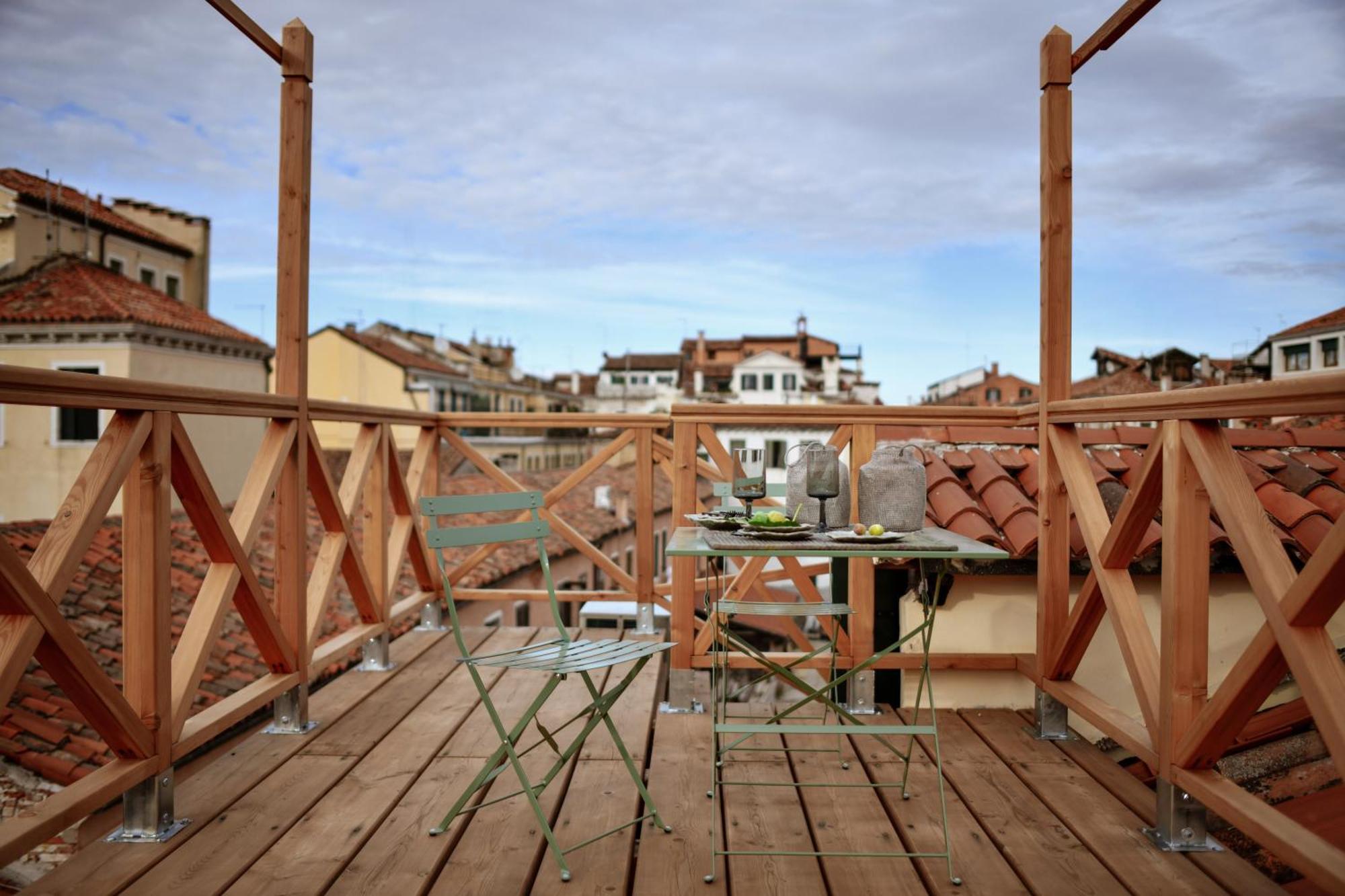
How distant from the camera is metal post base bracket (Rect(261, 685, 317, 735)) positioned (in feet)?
10.4

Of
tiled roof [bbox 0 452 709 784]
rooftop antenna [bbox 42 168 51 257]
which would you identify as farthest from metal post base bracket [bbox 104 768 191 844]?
rooftop antenna [bbox 42 168 51 257]

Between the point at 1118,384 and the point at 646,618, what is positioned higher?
the point at 1118,384

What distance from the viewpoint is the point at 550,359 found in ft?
186

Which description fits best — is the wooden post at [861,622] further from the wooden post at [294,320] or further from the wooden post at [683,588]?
the wooden post at [294,320]

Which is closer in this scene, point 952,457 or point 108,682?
point 108,682

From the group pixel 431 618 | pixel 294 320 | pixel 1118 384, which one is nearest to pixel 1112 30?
pixel 294 320

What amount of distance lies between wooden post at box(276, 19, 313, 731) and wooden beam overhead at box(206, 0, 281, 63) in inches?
1.7

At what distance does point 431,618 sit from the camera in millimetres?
4781

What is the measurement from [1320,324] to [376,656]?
3925mm

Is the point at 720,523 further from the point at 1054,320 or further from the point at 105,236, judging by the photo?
the point at 105,236

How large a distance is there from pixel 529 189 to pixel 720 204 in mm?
12368

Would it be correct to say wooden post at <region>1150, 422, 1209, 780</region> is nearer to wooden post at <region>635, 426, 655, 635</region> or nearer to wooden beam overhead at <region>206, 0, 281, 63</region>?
wooden post at <region>635, 426, 655, 635</region>

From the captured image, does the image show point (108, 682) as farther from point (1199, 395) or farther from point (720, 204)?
point (720, 204)

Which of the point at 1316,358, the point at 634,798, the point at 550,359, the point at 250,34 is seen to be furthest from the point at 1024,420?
the point at 550,359
